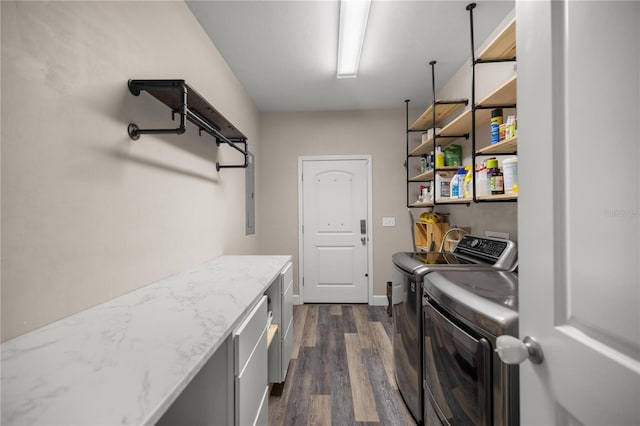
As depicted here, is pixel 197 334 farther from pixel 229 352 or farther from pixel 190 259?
pixel 190 259

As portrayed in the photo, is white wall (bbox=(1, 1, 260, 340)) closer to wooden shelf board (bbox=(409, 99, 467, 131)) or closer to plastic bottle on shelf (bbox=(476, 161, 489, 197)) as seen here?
plastic bottle on shelf (bbox=(476, 161, 489, 197))

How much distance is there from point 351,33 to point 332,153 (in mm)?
1688

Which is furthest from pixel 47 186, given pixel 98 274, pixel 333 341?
pixel 333 341

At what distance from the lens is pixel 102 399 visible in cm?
52

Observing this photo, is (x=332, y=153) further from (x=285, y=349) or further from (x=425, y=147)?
(x=285, y=349)

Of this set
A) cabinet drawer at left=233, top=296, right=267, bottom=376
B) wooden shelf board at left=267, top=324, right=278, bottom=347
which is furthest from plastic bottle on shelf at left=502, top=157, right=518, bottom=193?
wooden shelf board at left=267, top=324, right=278, bottom=347

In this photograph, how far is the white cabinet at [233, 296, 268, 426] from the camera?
0.92m

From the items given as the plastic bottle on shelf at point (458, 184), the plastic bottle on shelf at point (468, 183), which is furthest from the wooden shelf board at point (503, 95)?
the plastic bottle on shelf at point (458, 184)

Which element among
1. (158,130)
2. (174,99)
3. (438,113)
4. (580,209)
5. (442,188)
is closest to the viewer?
(580,209)

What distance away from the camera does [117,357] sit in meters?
0.67

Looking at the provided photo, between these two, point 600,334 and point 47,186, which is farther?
point 47,186

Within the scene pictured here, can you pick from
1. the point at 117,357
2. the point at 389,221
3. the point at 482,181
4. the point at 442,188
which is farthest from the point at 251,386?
the point at 389,221

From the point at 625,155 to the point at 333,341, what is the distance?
8.22 ft

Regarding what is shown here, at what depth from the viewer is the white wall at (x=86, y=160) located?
31.4 inches
